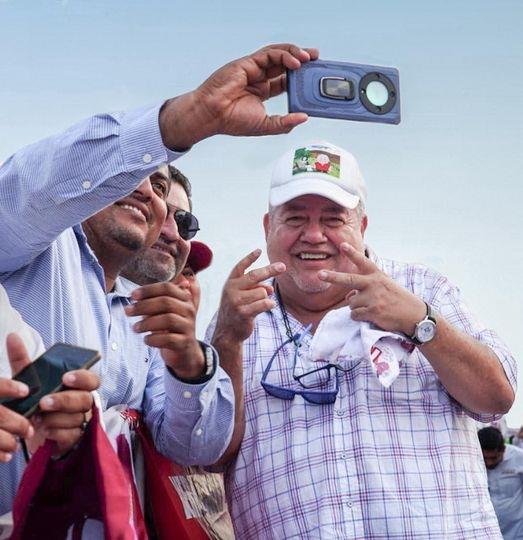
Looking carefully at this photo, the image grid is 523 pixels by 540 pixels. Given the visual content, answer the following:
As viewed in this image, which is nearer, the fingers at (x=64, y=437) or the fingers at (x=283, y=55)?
the fingers at (x=64, y=437)

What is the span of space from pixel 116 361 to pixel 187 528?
486 millimetres

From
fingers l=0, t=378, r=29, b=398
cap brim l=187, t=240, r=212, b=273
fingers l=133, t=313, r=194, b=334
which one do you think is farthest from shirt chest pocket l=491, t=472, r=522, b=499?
fingers l=0, t=378, r=29, b=398

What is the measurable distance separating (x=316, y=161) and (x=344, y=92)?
42.8 inches

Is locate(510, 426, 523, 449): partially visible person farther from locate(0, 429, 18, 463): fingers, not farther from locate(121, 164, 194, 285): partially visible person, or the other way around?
locate(0, 429, 18, 463): fingers

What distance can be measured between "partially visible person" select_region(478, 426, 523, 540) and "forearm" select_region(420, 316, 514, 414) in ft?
14.4

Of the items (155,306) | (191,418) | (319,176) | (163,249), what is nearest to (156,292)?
(155,306)

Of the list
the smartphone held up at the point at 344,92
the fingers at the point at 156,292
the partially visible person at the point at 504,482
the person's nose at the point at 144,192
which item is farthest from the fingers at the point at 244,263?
the partially visible person at the point at 504,482

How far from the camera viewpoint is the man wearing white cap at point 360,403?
2572mm

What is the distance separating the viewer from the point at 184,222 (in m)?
3.62

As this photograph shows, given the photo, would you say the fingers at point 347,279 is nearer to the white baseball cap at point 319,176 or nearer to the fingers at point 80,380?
the white baseball cap at point 319,176

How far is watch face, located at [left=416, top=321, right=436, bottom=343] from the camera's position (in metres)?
2.57

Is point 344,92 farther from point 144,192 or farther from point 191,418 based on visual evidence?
point 144,192

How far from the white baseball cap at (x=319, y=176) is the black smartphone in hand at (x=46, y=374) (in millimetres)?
1535

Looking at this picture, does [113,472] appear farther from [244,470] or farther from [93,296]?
[244,470]
